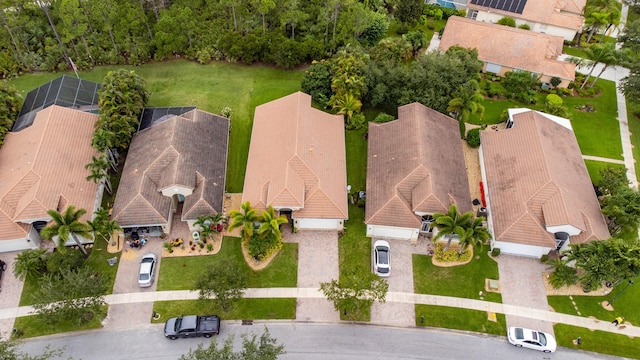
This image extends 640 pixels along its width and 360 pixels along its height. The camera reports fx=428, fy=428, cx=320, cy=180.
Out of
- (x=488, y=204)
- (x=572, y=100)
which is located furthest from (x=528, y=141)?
(x=572, y=100)

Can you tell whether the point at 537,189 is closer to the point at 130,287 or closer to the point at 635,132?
the point at 635,132

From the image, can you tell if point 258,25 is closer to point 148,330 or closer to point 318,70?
point 318,70

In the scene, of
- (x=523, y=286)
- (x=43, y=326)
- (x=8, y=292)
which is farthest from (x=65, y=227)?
(x=523, y=286)

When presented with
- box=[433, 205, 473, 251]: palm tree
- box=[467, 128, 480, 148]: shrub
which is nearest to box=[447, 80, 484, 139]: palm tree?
box=[467, 128, 480, 148]: shrub

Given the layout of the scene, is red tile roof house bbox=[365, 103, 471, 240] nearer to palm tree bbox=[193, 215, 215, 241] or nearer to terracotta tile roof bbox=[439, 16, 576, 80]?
palm tree bbox=[193, 215, 215, 241]

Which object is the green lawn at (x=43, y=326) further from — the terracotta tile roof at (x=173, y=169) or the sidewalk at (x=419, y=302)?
the terracotta tile roof at (x=173, y=169)
